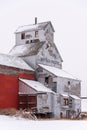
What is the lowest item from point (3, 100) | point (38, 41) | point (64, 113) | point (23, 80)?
point (64, 113)

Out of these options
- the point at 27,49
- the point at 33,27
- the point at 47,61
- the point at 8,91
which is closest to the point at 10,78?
the point at 8,91

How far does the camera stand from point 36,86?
148 ft

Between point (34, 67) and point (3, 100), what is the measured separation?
10.9 meters

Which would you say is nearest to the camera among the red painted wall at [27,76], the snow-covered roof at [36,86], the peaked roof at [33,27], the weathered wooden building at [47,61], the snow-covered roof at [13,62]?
the snow-covered roof at [36,86]

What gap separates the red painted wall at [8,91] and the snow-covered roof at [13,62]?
7.17 ft

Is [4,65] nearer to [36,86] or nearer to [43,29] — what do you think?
[36,86]

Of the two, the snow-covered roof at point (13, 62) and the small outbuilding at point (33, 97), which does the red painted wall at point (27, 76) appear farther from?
the snow-covered roof at point (13, 62)

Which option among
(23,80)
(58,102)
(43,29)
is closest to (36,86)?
(23,80)

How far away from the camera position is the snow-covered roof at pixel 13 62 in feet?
147

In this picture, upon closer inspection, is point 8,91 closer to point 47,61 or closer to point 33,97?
point 33,97
